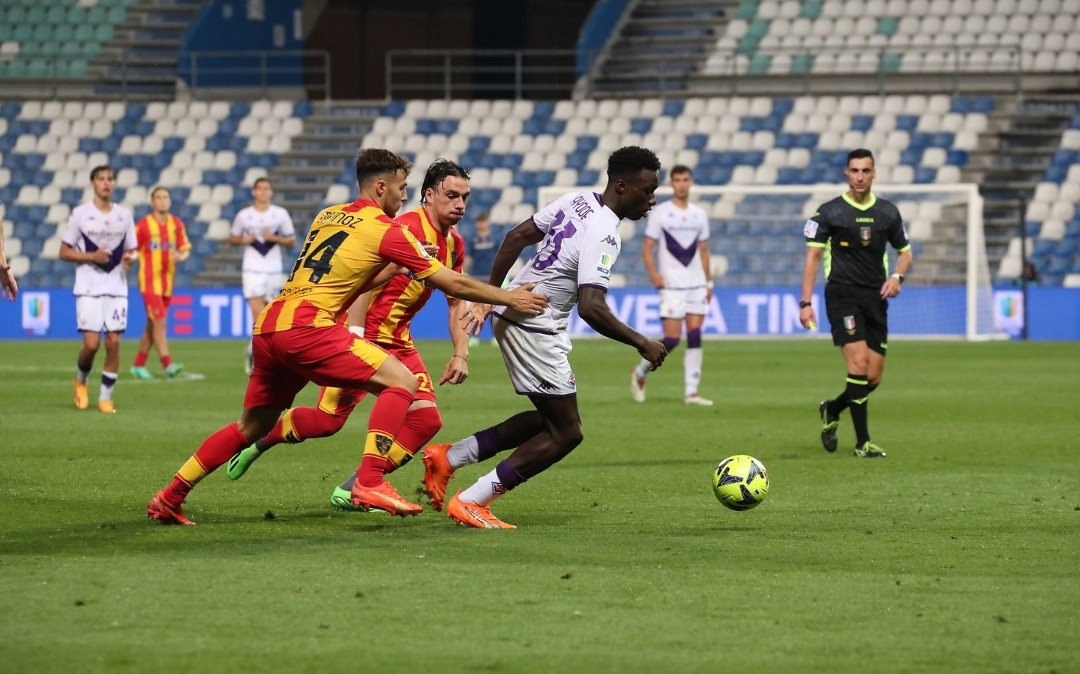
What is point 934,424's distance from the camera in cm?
1300

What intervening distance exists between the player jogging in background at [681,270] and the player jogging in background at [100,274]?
15.8 ft

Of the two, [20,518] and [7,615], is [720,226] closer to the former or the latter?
[20,518]

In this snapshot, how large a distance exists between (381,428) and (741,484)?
175 centimetres

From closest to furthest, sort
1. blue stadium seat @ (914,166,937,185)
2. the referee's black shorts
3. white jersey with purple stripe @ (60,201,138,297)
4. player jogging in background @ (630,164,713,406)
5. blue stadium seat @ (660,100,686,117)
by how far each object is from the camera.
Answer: the referee's black shorts < white jersey with purple stripe @ (60,201,138,297) < player jogging in background @ (630,164,713,406) < blue stadium seat @ (914,166,937,185) < blue stadium seat @ (660,100,686,117)

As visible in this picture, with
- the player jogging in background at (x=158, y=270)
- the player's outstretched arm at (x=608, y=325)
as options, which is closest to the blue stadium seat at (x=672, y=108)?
the player jogging in background at (x=158, y=270)

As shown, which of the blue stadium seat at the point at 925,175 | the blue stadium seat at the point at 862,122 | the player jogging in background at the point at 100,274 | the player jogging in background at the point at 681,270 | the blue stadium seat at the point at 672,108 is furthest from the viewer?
the blue stadium seat at the point at 672,108

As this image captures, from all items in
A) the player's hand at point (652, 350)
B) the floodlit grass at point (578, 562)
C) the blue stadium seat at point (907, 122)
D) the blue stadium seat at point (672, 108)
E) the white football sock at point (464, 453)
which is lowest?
the floodlit grass at point (578, 562)

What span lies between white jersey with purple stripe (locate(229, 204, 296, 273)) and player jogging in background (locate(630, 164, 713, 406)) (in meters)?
5.66

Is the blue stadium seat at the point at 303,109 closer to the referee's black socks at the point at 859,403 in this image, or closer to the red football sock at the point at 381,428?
the referee's black socks at the point at 859,403

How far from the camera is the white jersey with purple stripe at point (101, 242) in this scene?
1430 centimetres

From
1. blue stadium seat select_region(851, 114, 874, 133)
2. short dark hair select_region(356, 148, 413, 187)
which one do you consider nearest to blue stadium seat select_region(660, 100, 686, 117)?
blue stadium seat select_region(851, 114, 874, 133)

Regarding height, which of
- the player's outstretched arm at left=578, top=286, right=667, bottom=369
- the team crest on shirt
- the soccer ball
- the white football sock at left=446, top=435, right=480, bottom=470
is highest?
the team crest on shirt

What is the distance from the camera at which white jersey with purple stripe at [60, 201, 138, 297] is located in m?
14.3

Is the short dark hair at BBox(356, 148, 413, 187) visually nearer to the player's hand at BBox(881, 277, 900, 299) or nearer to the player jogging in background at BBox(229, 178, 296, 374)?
the player's hand at BBox(881, 277, 900, 299)
